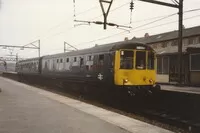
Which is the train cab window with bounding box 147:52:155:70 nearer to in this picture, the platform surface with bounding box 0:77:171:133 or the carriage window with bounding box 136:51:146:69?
the carriage window with bounding box 136:51:146:69

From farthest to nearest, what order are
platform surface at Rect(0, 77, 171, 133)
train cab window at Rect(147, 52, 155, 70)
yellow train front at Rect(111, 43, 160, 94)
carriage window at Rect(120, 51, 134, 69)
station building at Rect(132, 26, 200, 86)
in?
station building at Rect(132, 26, 200, 86), train cab window at Rect(147, 52, 155, 70), carriage window at Rect(120, 51, 134, 69), yellow train front at Rect(111, 43, 160, 94), platform surface at Rect(0, 77, 171, 133)

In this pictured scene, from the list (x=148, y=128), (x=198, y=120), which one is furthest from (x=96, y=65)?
(x=148, y=128)

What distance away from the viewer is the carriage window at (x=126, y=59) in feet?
59.7

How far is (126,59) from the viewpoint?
18391mm

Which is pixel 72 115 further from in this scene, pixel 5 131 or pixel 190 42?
pixel 190 42

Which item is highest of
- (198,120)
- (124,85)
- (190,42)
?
(190,42)

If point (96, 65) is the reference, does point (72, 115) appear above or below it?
below

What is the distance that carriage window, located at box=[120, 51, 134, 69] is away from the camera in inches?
717

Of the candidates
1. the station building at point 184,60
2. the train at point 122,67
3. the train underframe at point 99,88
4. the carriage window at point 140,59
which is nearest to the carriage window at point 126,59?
Answer: the train at point 122,67

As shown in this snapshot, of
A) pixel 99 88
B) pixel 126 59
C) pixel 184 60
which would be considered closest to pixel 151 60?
pixel 126 59

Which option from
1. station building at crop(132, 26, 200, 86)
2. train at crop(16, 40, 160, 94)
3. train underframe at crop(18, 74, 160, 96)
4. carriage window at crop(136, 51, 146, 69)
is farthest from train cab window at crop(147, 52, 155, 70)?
station building at crop(132, 26, 200, 86)

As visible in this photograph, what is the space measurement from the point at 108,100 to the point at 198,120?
624 cm

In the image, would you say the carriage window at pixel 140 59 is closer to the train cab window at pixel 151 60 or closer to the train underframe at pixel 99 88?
the train cab window at pixel 151 60

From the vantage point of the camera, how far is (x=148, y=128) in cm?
1106
